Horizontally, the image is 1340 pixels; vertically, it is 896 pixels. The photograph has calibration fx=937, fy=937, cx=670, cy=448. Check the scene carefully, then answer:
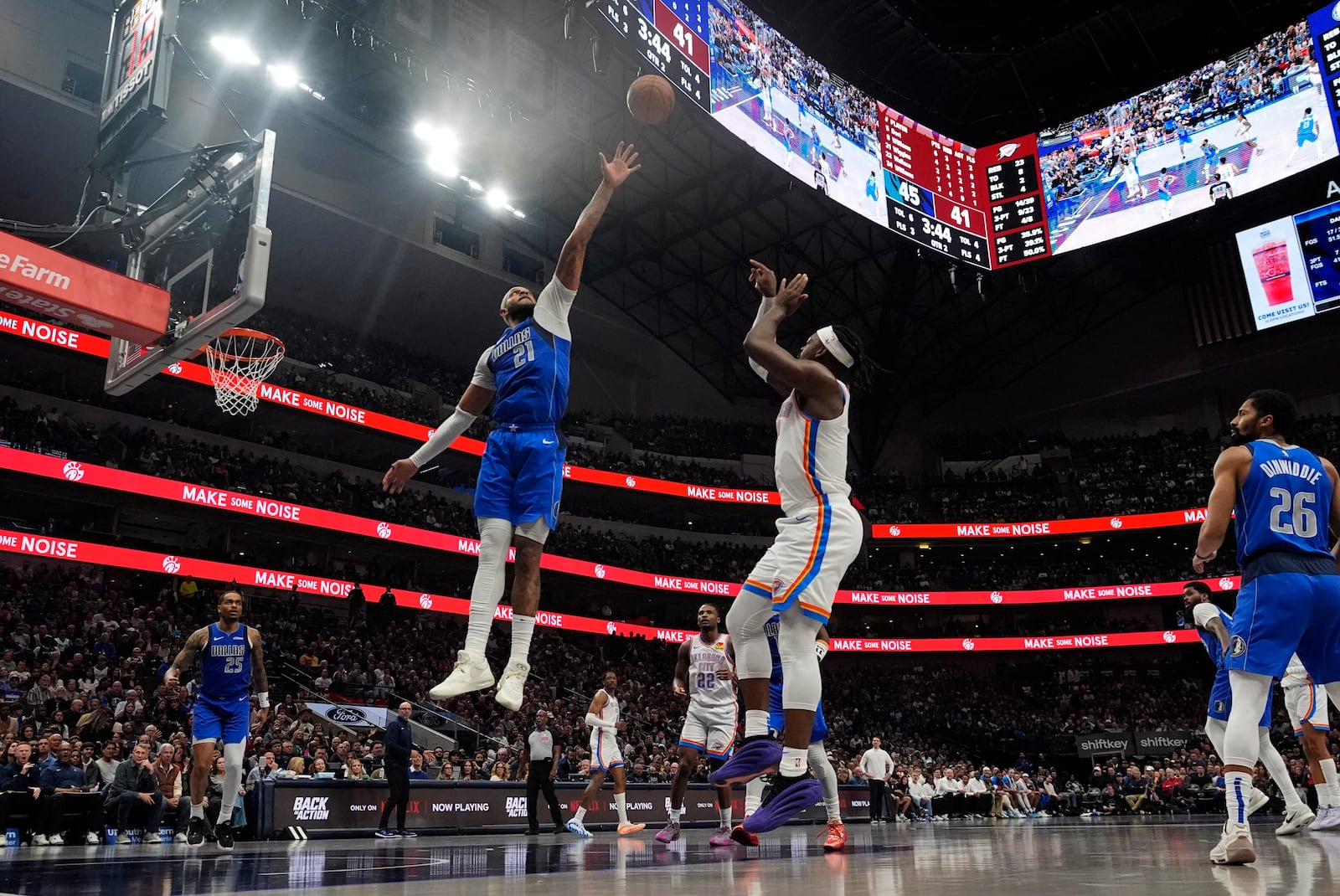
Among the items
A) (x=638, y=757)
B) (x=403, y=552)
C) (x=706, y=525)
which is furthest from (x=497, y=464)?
(x=706, y=525)

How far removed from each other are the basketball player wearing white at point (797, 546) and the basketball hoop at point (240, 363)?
12105 mm

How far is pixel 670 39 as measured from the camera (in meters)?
19.3

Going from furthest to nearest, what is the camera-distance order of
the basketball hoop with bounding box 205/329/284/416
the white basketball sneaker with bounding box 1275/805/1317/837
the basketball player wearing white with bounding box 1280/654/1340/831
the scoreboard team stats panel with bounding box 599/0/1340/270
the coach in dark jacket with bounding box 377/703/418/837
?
1. the scoreboard team stats panel with bounding box 599/0/1340/270
2. the basketball hoop with bounding box 205/329/284/416
3. the coach in dark jacket with bounding box 377/703/418/837
4. the basketball player wearing white with bounding box 1280/654/1340/831
5. the white basketball sneaker with bounding box 1275/805/1317/837

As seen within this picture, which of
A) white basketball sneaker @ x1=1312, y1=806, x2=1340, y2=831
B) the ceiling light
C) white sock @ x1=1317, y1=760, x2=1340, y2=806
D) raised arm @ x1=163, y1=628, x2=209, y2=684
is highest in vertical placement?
the ceiling light

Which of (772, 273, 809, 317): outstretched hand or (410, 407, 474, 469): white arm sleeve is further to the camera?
(410, 407, 474, 469): white arm sleeve

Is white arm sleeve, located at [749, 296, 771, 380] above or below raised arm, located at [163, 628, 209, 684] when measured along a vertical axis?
above

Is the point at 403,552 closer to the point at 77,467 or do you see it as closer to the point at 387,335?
the point at 387,335

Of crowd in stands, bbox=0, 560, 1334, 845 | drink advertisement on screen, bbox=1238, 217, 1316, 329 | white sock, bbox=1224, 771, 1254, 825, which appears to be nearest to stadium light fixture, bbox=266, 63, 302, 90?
crowd in stands, bbox=0, 560, 1334, 845

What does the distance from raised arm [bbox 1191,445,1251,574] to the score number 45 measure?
2235 cm

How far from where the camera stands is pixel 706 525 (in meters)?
36.8

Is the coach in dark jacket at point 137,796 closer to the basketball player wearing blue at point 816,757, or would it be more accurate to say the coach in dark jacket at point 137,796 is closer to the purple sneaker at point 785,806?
the basketball player wearing blue at point 816,757

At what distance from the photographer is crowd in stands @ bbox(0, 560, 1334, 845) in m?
10.9

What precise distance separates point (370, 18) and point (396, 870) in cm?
2124

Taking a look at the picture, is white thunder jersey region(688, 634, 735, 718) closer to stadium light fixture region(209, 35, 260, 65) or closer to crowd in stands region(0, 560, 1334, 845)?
crowd in stands region(0, 560, 1334, 845)
